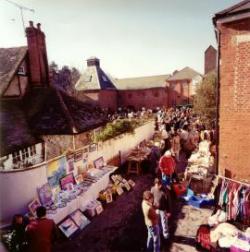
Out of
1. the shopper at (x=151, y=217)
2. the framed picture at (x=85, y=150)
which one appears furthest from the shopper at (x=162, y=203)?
the framed picture at (x=85, y=150)

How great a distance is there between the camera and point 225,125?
915 centimetres

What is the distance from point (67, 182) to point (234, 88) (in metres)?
6.34

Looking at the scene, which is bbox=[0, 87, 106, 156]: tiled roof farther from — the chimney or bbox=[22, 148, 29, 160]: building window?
the chimney

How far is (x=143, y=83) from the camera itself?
53.3 meters

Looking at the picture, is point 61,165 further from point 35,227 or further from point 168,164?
point 168,164

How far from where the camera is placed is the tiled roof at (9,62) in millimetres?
13316

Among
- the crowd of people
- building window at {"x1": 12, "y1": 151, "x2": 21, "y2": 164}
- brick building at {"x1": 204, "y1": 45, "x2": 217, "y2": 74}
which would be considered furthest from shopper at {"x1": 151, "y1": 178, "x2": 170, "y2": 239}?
brick building at {"x1": 204, "y1": 45, "x2": 217, "y2": 74}

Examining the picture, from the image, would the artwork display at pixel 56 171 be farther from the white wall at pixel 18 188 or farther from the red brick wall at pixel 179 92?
the red brick wall at pixel 179 92

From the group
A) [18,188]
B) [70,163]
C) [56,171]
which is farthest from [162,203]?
[18,188]

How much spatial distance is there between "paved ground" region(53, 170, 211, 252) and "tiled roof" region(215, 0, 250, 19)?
648 cm

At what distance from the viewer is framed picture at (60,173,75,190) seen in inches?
357

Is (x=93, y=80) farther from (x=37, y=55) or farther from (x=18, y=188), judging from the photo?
(x=18, y=188)

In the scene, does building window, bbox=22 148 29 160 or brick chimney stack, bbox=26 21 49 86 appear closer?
building window, bbox=22 148 29 160

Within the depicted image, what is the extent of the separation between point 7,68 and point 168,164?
9.70 m
